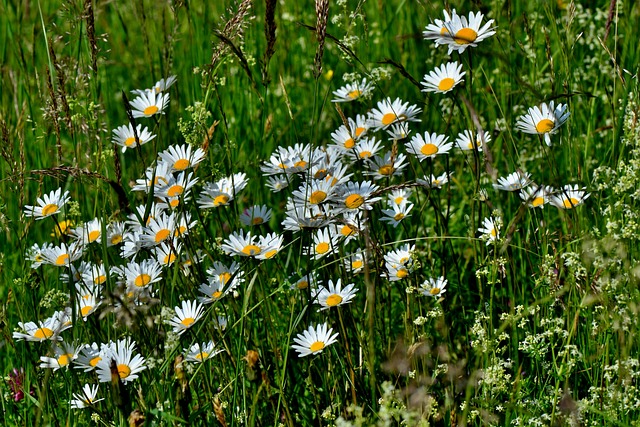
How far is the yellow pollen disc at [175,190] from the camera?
8.25 feet

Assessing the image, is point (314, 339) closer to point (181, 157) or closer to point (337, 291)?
point (337, 291)

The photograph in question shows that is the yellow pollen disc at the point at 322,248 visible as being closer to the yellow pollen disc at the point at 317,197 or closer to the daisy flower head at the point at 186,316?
the yellow pollen disc at the point at 317,197

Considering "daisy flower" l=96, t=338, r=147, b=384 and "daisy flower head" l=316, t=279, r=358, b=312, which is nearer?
"daisy flower" l=96, t=338, r=147, b=384

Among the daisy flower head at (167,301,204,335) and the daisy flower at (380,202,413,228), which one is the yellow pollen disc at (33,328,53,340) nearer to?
the daisy flower head at (167,301,204,335)

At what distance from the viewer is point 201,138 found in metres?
2.58

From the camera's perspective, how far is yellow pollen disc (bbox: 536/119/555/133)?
250 cm

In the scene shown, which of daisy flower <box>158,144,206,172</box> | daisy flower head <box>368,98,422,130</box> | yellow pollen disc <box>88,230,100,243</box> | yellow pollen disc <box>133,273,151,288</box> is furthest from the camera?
daisy flower head <box>368,98,422,130</box>

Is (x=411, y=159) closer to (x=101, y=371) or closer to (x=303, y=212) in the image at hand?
(x=303, y=212)

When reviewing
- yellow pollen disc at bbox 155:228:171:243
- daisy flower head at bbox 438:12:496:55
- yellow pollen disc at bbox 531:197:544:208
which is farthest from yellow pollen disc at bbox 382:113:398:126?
yellow pollen disc at bbox 155:228:171:243

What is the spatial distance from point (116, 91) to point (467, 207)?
204cm

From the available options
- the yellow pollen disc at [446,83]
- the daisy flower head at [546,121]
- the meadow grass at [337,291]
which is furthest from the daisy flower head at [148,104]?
the daisy flower head at [546,121]

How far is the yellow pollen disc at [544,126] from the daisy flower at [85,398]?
1.42 m

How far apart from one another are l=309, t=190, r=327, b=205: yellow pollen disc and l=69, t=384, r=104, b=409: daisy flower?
757mm

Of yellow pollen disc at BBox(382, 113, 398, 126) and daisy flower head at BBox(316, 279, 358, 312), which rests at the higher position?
yellow pollen disc at BBox(382, 113, 398, 126)
